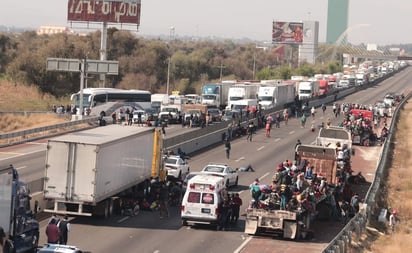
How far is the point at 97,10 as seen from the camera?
284 feet

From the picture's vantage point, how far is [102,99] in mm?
74000

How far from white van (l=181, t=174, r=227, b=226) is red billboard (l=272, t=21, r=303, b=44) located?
170m

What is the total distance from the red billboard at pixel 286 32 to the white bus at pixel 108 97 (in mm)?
122970

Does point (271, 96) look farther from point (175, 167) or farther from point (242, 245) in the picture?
point (242, 245)

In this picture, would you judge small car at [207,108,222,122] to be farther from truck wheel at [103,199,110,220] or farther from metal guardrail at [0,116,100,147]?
truck wheel at [103,199,110,220]

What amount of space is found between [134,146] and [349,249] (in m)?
9.26

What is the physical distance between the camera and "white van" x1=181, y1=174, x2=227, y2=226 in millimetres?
27375

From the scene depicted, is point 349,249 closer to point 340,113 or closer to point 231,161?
point 231,161

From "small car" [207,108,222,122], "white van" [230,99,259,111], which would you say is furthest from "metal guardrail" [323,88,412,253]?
"white van" [230,99,259,111]

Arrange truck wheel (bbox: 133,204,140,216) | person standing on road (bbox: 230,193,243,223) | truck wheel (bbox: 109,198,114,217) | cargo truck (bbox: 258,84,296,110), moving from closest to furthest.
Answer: person standing on road (bbox: 230,193,243,223), truck wheel (bbox: 109,198,114,217), truck wheel (bbox: 133,204,140,216), cargo truck (bbox: 258,84,296,110)

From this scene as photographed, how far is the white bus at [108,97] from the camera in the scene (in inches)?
2886

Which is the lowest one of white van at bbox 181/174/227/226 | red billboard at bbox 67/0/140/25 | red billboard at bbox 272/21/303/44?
white van at bbox 181/174/227/226

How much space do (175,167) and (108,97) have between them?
37.6 m

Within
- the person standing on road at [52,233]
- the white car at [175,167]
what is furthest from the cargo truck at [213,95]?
the person standing on road at [52,233]
